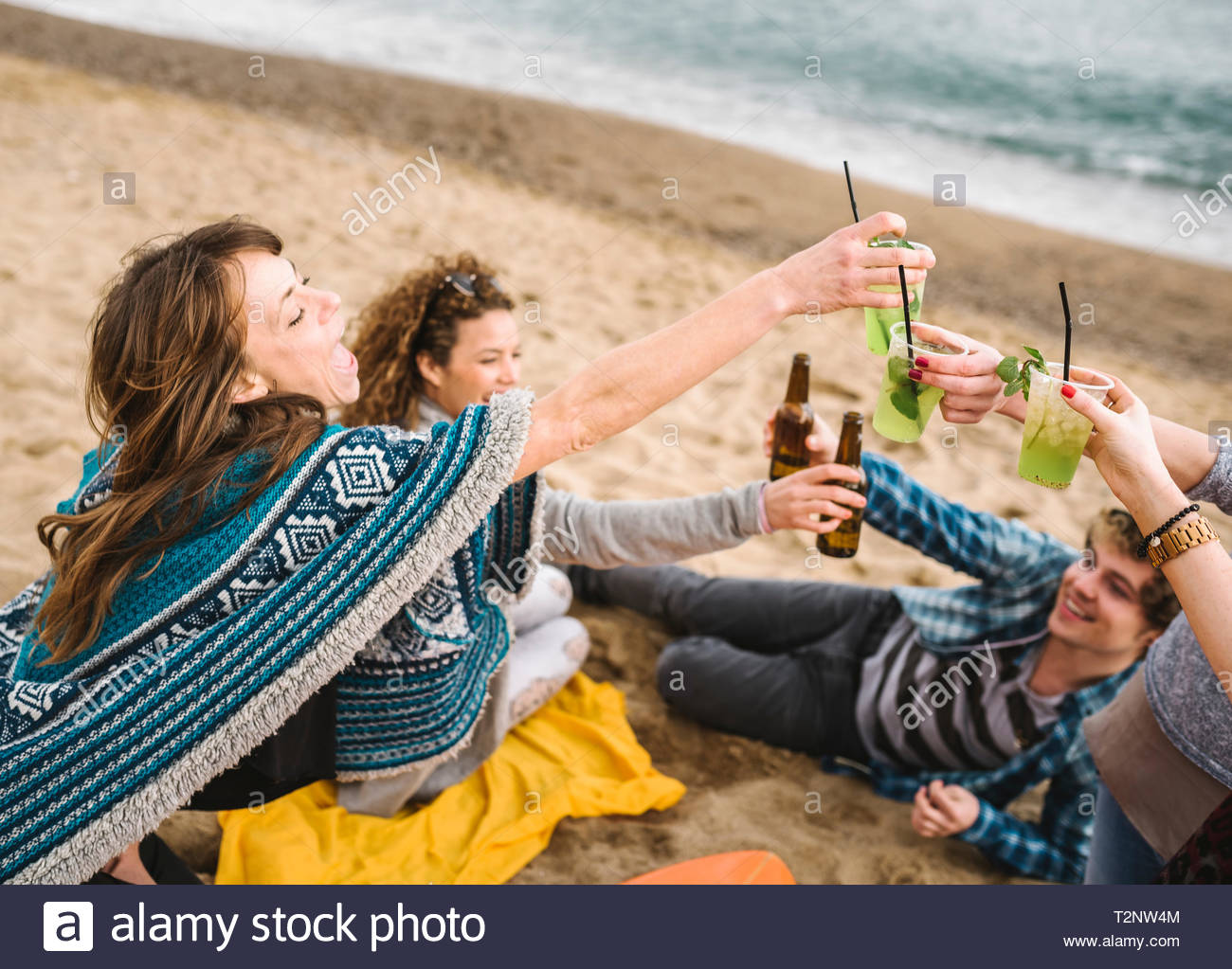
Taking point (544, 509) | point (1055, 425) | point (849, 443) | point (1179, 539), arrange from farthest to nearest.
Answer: point (849, 443)
point (544, 509)
point (1055, 425)
point (1179, 539)

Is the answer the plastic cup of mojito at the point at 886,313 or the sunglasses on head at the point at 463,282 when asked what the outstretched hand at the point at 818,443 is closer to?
the plastic cup of mojito at the point at 886,313

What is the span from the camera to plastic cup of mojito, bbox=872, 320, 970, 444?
6.62ft

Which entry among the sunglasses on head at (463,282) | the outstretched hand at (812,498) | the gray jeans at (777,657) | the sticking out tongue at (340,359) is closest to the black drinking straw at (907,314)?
the outstretched hand at (812,498)

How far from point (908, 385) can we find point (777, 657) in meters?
1.52

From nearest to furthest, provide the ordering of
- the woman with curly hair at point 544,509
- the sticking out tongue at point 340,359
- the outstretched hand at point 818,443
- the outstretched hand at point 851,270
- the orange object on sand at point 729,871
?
1. the outstretched hand at point 851,270
2. the sticking out tongue at point 340,359
3. the orange object on sand at point 729,871
4. the woman with curly hair at point 544,509
5. the outstretched hand at point 818,443

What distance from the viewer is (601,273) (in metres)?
6.89

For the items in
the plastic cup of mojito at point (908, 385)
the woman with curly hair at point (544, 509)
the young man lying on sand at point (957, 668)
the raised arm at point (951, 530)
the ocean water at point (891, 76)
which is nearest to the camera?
the plastic cup of mojito at point (908, 385)

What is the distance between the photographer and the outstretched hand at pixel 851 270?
1901 millimetres

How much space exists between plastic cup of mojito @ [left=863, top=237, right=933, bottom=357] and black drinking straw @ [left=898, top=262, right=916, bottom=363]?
0.06 feet

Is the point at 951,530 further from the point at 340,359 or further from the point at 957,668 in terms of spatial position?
the point at 340,359

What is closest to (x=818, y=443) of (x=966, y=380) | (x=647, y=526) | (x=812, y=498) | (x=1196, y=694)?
(x=812, y=498)

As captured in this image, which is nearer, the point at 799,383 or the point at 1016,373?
the point at 1016,373

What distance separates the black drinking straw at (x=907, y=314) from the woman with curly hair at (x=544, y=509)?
51cm
